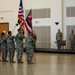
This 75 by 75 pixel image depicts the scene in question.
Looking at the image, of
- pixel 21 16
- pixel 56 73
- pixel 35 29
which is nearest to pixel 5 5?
pixel 35 29

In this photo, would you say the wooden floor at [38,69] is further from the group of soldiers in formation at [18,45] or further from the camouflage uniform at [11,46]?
the camouflage uniform at [11,46]

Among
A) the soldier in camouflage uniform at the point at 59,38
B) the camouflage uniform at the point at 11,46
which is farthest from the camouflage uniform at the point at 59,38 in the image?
the camouflage uniform at the point at 11,46

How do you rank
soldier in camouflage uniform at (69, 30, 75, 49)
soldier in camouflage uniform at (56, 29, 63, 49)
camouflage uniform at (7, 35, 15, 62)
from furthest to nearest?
1. soldier in camouflage uniform at (56, 29, 63, 49)
2. soldier in camouflage uniform at (69, 30, 75, 49)
3. camouflage uniform at (7, 35, 15, 62)

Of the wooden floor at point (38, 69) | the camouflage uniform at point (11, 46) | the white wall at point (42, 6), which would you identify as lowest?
the wooden floor at point (38, 69)

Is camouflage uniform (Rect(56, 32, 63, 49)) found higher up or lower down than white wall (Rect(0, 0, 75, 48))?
lower down

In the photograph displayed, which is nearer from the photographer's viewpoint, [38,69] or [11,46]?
[38,69]

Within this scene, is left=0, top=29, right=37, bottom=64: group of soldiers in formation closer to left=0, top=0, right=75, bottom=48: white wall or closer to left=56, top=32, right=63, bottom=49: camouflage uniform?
left=56, top=32, right=63, bottom=49: camouflage uniform

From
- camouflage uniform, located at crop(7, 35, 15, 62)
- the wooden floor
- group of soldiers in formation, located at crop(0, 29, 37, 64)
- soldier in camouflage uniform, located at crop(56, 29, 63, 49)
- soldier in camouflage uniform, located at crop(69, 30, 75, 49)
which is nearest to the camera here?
the wooden floor

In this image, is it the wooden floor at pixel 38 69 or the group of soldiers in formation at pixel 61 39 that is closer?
the wooden floor at pixel 38 69

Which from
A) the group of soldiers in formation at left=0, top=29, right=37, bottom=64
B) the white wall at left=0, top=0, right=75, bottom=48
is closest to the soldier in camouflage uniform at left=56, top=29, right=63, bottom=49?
the white wall at left=0, top=0, right=75, bottom=48

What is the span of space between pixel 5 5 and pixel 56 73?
16.4 m

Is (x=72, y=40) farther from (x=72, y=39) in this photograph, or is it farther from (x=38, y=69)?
(x=38, y=69)

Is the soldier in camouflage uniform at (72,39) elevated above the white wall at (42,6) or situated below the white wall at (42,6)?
below

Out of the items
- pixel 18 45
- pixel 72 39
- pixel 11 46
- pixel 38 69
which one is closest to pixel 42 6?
pixel 72 39
